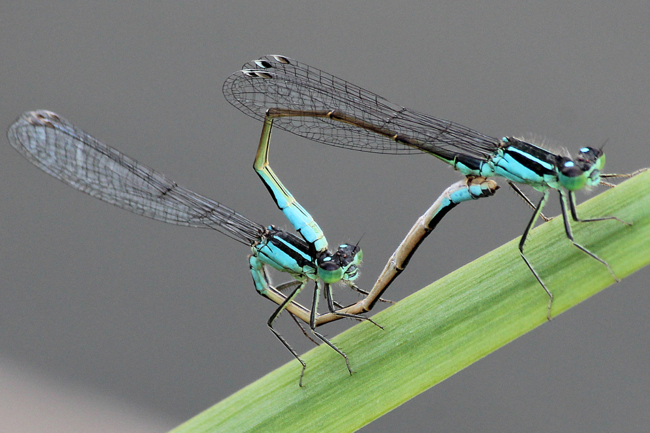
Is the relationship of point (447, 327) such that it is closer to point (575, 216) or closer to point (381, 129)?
point (575, 216)

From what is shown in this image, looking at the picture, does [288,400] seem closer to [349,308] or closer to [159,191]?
[349,308]

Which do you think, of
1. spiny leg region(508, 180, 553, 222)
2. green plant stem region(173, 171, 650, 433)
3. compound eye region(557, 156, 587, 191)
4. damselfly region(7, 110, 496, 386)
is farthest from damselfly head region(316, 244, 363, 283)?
compound eye region(557, 156, 587, 191)

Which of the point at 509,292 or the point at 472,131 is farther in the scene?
the point at 472,131

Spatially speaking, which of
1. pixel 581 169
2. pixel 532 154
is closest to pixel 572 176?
pixel 581 169

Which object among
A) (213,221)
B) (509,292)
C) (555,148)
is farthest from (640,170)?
(213,221)

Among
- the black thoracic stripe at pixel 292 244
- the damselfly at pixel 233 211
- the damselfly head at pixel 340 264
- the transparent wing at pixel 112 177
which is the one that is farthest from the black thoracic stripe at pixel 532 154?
the transparent wing at pixel 112 177
